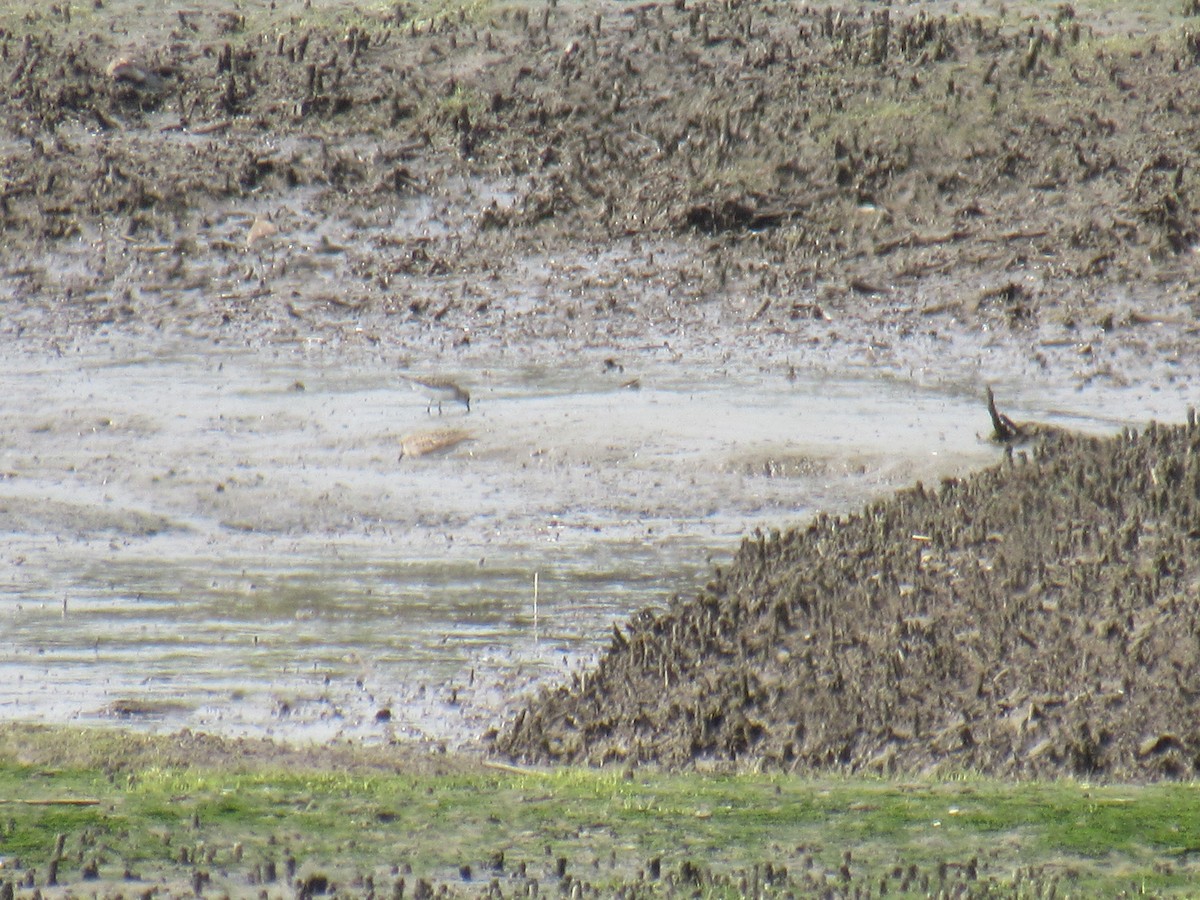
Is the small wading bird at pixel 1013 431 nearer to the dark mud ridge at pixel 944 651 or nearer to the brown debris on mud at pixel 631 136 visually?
the brown debris on mud at pixel 631 136

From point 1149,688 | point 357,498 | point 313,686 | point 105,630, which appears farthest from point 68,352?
point 1149,688

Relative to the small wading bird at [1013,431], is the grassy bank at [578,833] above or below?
below

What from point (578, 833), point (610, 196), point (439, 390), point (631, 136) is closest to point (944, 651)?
point (578, 833)

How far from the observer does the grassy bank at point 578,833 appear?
5.58 m

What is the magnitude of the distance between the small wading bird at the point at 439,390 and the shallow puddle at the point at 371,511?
3.9 inches

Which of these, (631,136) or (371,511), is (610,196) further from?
(371,511)

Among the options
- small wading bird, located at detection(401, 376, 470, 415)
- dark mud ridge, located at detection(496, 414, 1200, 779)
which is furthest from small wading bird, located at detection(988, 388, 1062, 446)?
small wading bird, located at detection(401, 376, 470, 415)

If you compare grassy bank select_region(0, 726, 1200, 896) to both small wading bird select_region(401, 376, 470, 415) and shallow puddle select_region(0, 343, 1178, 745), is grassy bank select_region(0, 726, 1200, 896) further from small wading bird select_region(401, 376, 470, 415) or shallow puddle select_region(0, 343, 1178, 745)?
small wading bird select_region(401, 376, 470, 415)

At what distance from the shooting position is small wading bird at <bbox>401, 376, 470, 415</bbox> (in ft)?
41.2

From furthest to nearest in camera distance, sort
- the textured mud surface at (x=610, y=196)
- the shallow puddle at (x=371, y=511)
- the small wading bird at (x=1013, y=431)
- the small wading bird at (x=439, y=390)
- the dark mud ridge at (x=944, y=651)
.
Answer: the textured mud surface at (x=610, y=196)
the small wading bird at (x=439, y=390)
the small wading bird at (x=1013, y=431)
the shallow puddle at (x=371, y=511)
the dark mud ridge at (x=944, y=651)

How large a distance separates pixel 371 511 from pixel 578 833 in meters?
5.20

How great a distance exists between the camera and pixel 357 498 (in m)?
11.2

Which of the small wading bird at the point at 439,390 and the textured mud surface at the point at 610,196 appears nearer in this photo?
the small wading bird at the point at 439,390

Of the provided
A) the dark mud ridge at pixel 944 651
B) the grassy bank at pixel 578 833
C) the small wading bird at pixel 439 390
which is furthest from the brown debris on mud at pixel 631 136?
the grassy bank at pixel 578 833
